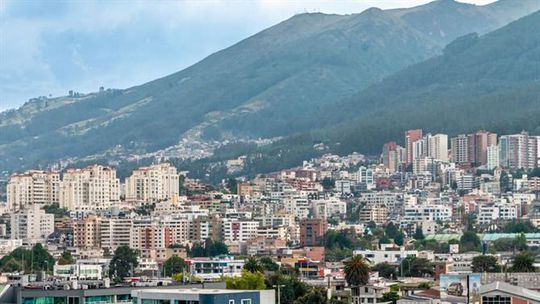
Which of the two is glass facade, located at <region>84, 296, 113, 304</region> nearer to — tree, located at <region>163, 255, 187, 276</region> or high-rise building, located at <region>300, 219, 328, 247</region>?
tree, located at <region>163, 255, 187, 276</region>

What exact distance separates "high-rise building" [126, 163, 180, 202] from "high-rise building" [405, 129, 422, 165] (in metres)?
31.5

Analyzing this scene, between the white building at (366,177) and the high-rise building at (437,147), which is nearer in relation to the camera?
the white building at (366,177)

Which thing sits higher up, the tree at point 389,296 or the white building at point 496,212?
the white building at point 496,212

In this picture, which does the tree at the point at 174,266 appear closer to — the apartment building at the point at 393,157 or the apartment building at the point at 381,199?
the apartment building at the point at 381,199

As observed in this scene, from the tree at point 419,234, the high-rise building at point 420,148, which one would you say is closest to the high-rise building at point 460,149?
the high-rise building at point 420,148

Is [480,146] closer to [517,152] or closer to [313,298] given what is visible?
[517,152]

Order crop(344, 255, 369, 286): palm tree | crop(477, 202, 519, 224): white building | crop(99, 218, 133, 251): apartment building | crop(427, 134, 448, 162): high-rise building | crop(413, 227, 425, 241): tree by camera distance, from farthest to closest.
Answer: crop(427, 134, 448, 162): high-rise building, crop(477, 202, 519, 224): white building, crop(413, 227, 425, 241): tree, crop(99, 218, 133, 251): apartment building, crop(344, 255, 369, 286): palm tree

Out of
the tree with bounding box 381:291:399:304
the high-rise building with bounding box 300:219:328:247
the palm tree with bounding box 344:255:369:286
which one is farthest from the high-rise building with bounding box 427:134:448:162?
the tree with bounding box 381:291:399:304

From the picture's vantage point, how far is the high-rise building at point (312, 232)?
11944 centimetres

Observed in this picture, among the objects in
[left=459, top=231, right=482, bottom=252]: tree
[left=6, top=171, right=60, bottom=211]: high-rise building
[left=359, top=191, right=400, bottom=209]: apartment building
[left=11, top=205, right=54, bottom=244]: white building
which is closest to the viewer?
[left=459, top=231, right=482, bottom=252]: tree

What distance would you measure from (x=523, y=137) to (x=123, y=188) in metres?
37.7

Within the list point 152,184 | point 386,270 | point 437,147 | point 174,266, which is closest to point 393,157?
point 437,147

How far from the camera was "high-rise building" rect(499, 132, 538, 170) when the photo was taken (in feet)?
568

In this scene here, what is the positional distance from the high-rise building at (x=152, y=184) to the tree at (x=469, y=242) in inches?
1608
